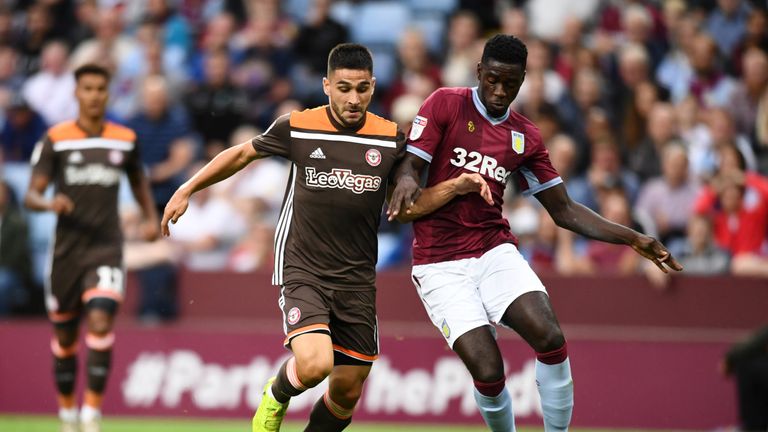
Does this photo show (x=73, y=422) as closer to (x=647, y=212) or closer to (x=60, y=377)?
(x=60, y=377)

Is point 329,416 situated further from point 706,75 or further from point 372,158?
point 706,75

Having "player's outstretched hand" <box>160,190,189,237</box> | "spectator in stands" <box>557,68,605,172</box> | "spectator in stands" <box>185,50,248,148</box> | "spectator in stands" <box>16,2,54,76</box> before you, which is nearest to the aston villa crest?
"player's outstretched hand" <box>160,190,189,237</box>

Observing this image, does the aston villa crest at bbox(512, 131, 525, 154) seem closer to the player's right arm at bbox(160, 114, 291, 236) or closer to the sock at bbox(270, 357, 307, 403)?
the player's right arm at bbox(160, 114, 291, 236)

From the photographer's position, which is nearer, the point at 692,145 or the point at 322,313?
the point at 322,313

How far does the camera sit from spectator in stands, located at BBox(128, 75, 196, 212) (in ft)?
48.7

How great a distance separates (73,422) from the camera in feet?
34.3

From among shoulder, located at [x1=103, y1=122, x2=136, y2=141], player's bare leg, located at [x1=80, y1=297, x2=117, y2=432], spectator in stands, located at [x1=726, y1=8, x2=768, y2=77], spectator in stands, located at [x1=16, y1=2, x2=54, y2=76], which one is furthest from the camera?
spectator in stands, located at [x1=16, y1=2, x2=54, y2=76]

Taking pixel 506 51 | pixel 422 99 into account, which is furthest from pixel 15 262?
pixel 506 51

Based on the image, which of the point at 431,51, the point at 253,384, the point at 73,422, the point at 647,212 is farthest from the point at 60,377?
the point at 431,51

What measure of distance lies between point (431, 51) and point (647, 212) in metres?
4.07

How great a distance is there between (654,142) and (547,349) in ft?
22.2

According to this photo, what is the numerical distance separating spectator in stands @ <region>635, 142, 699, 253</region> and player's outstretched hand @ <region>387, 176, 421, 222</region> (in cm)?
622

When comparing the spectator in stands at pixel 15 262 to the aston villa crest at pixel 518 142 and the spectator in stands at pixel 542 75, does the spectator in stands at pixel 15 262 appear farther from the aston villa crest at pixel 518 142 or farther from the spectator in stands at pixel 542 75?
the aston villa crest at pixel 518 142

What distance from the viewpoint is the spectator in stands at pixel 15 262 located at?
45.7ft
